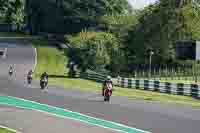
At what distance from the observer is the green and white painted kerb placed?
20.4m

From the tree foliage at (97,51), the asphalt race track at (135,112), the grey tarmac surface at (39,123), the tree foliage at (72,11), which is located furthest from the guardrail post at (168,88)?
the tree foliage at (72,11)

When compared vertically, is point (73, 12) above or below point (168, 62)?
above

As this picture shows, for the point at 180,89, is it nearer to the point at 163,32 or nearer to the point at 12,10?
the point at 12,10

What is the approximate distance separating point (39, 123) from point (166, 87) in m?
20.9

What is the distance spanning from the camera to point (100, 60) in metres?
59.4

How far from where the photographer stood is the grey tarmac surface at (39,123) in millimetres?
Answer: 19812

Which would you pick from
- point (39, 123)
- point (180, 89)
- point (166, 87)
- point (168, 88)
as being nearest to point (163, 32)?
point (166, 87)

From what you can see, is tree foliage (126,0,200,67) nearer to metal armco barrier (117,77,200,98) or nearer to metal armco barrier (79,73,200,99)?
metal armco barrier (79,73,200,99)

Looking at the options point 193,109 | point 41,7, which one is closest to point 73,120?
point 193,109

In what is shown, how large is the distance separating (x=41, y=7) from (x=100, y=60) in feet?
200

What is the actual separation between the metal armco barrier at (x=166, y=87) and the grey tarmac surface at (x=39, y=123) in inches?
601

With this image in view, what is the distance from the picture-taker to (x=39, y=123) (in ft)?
71.3

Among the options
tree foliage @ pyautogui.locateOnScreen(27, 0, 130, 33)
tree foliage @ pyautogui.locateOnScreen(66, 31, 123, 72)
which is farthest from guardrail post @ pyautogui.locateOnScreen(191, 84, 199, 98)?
tree foliage @ pyautogui.locateOnScreen(27, 0, 130, 33)

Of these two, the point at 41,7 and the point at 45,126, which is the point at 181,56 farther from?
the point at 45,126
